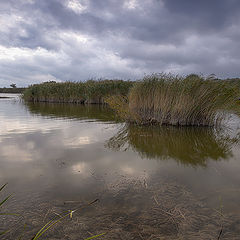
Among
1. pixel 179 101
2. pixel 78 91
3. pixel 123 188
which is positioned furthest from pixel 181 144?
pixel 78 91

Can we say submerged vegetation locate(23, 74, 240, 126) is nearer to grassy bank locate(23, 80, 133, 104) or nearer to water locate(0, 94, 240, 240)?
water locate(0, 94, 240, 240)

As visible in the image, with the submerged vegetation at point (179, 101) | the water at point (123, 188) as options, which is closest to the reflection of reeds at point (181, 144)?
the water at point (123, 188)

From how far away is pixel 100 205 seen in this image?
2406 millimetres

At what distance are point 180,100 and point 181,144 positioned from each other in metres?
2.68

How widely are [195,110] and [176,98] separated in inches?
33.2

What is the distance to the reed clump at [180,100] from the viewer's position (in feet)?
25.2

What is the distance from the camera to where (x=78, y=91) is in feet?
73.9

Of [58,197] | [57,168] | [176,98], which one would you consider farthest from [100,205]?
[176,98]

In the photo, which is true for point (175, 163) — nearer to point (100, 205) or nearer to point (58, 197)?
point (100, 205)

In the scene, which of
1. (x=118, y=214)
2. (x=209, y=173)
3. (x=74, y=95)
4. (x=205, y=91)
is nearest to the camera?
(x=118, y=214)

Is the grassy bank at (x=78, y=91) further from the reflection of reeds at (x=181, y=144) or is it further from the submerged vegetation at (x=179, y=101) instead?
the reflection of reeds at (x=181, y=144)

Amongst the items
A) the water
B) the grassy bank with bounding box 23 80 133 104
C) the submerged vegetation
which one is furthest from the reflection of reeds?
the grassy bank with bounding box 23 80 133 104

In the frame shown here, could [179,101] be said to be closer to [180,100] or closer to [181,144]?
[180,100]

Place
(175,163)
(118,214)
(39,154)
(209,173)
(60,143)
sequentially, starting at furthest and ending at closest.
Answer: (60,143) < (39,154) < (175,163) < (209,173) < (118,214)
